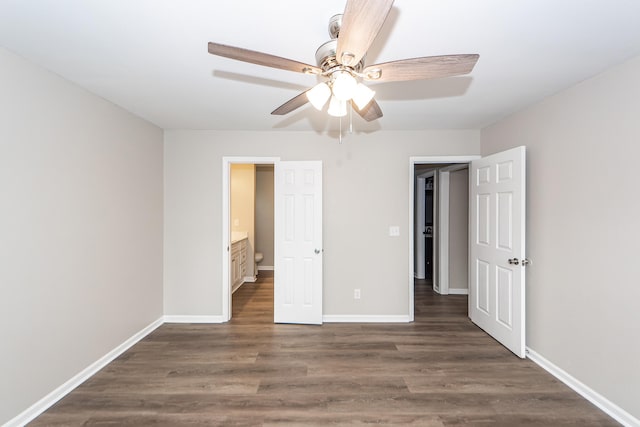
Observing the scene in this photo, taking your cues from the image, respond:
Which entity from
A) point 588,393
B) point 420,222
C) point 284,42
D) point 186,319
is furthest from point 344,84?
point 420,222

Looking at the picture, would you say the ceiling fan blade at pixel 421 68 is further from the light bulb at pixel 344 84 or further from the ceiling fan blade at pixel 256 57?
the ceiling fan blade at pixel 256 57

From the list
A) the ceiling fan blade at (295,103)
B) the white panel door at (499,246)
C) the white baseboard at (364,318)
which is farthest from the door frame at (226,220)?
the white panel door at (499,246)

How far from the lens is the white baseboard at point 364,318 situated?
3674 mm

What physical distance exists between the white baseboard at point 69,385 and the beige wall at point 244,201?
279 cm

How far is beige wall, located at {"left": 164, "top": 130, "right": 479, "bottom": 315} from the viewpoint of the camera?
3666 mm

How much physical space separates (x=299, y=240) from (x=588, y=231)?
2.75 m

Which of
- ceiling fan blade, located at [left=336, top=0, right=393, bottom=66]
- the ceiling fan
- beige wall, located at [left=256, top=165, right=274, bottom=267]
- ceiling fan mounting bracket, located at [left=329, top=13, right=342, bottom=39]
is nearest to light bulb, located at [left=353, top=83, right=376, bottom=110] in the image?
the ceiling fan

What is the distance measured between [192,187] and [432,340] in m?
3.41

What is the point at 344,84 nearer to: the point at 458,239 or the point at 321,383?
the point at 321,383

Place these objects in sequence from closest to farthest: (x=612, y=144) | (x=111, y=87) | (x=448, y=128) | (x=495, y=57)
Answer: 1. (x=495, y=57)
2. (x=612, y=144)
3. (x=111, y=87)
4. (x=448, y=128)

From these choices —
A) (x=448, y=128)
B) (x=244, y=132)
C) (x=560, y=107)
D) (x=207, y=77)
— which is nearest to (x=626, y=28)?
(x=560, y=107)

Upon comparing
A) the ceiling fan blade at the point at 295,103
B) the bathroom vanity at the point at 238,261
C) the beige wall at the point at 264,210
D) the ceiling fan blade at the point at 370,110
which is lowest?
the bathroom vanity at the point at 238,261

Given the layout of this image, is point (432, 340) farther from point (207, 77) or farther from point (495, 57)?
point (207, 77)

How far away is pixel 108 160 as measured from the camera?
2.70 meters
